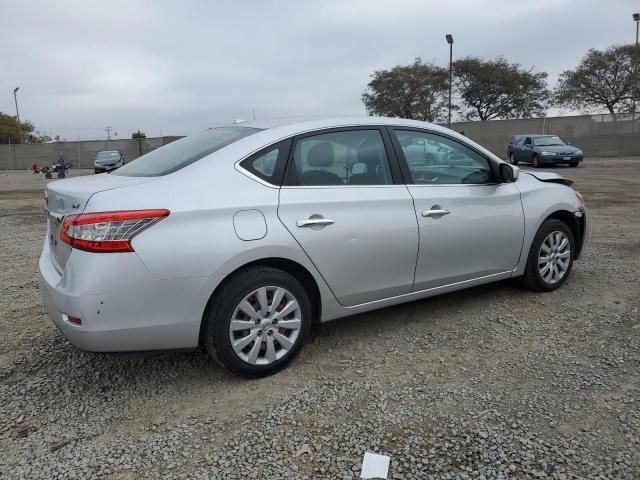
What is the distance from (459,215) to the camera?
3891 millimetres

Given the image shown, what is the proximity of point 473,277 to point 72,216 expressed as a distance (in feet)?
9.28

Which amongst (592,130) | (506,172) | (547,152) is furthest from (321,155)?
(592,130)

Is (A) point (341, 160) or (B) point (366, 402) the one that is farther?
(A) point (341, 160)

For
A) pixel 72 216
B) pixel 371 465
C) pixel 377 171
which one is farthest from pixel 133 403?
pixel 377 171

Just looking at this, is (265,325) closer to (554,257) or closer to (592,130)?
(554,257)

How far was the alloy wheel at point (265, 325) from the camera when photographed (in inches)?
120

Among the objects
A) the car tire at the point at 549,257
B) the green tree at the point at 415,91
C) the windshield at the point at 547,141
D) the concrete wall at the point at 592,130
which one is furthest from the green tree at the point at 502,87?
the car tire at the point at 549,257

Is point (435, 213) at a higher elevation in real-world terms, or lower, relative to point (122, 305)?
higher

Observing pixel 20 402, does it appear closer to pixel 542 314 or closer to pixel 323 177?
pixel 323 177

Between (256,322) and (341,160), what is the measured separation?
1.21 meters

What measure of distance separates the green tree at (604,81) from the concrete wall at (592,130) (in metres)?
11.7

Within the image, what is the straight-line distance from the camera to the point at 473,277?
4.11 meters

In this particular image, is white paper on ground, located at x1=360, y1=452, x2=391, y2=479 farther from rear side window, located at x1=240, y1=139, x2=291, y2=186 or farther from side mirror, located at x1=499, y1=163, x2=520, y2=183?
side mirror, located at x1=499, y1=163, x2=520, y2=183

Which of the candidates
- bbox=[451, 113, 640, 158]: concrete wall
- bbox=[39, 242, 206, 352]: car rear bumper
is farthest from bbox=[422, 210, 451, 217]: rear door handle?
bbox=[451, 113, 640, 158]: concrete wall
